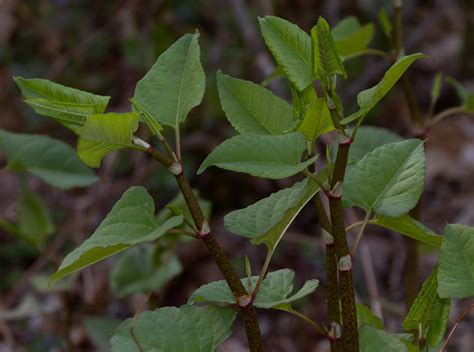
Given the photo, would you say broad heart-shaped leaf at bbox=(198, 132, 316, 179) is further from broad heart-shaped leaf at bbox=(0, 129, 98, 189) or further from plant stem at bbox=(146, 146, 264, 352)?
broad heart-shaped leaf at bbox=(0, 129, 98, 189)

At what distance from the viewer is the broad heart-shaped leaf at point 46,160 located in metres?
1.23

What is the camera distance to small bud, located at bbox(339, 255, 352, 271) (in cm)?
69

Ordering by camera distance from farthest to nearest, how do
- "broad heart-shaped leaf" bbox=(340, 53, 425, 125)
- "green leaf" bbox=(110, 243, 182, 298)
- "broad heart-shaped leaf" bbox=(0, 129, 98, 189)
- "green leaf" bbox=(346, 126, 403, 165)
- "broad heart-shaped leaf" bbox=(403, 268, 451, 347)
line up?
"green leaf" bbox=(110, 243, 182, 298) < "broad heart-shaped leaf" bbox=(0, 129, 98, 189) < "green leaf" bbox=(346, 126, 403, 165) < "broad heart-shaped leaf" bbox=(403, 268, 451, 347) < "broad heart-shaped leaf" bbox=(340, 53, 425, 125)

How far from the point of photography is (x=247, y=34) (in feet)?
8.41

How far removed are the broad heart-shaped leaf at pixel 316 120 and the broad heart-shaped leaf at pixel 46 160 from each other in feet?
1.98

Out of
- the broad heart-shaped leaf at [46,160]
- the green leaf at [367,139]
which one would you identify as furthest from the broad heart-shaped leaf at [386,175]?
the broad heart-shaped leaf at [46,160]

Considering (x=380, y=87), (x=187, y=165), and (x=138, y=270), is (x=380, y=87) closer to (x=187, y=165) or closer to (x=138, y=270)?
(x=138, y=270)

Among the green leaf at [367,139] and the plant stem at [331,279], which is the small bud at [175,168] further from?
the green leaf at [367,139]

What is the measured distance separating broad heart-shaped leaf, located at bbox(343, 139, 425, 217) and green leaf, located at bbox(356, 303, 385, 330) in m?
0.12

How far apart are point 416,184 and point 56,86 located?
34 cm

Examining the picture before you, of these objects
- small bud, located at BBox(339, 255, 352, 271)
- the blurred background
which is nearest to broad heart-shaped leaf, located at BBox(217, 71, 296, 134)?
small bud, located at BBox(339, 255, 352, 271)

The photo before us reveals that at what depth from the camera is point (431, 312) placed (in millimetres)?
745

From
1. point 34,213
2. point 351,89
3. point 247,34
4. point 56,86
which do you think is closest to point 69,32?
point 247,34

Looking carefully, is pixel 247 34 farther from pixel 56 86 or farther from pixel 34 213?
pixel 56 86
